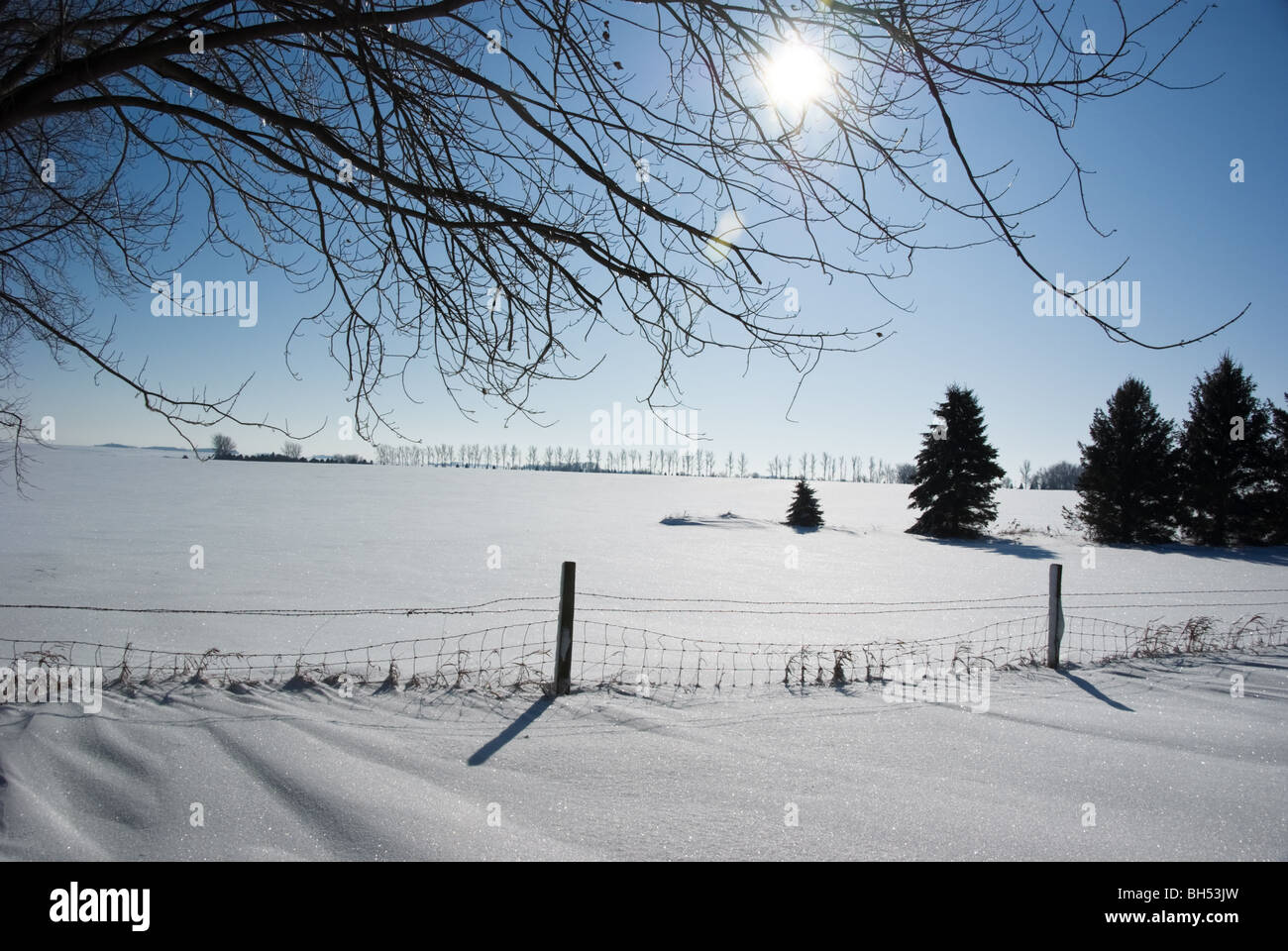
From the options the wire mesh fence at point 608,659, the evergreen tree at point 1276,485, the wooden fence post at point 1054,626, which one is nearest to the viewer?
the wire mesh fence at point 608,659

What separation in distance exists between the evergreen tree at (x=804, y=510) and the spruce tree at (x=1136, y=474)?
36.0ft

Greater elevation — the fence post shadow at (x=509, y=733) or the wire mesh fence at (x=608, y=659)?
the fence post shadow at (x=509, y=733)

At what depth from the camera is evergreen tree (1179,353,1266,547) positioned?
23.3 metres

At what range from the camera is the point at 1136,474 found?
24.0 meters

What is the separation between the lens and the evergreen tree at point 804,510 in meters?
27.2

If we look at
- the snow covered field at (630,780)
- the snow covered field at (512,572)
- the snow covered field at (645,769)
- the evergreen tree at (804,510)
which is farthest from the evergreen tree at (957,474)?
the snow covered field at (630,780)

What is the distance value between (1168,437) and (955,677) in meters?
25.8

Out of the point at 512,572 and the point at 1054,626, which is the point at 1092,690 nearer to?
the point at 1054,626

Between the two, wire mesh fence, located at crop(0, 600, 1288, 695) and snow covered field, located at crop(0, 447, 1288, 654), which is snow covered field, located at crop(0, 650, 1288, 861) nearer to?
wire mesh fence, located at crop(0, 600, 1288, 695)

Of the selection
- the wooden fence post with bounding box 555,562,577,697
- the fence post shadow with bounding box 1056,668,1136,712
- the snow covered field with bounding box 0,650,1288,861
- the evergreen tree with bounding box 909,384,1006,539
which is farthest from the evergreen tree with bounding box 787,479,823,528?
the wooden fence post with bounding box 555,562,577,697

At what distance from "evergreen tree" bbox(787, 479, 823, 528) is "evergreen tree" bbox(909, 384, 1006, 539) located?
4009 mm

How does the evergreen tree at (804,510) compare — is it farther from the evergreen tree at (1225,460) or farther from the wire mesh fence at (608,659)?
the wire mesh fence at (608,659)

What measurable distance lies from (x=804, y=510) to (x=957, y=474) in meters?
6.39

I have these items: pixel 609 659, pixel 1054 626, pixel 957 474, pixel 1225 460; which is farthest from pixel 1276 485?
pixel 609 659
